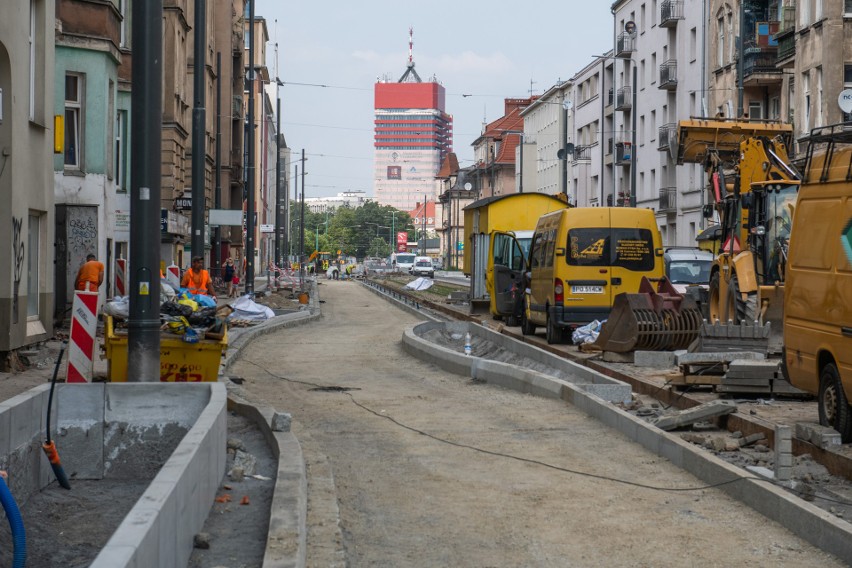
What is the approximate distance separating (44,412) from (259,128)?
109 m

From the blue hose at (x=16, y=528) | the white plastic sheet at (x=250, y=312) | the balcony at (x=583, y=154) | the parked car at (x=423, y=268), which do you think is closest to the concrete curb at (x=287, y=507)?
the blue hose at (x=16, y=528)

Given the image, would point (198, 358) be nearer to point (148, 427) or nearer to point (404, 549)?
point (148, 427)

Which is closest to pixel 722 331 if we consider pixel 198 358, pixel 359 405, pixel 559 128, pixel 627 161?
pixel 359 405

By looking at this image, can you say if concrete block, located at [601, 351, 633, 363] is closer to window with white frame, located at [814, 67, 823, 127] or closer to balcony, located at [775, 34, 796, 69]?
window with white frame, located at [814, 67, 823, 127]

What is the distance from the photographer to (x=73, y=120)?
27172 mm

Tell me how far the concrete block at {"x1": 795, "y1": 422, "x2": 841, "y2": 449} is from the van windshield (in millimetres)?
12783

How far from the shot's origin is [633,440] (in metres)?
12.1

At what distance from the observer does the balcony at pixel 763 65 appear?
164ft

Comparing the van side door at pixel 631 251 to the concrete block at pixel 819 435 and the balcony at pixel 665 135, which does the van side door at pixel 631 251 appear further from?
the balcony at pixel 665 135

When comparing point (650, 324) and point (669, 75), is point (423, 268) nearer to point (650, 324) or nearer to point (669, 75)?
point (669, 75)

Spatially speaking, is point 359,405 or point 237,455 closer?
point 237,455

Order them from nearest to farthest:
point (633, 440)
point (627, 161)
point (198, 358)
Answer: point (633, 440) < point (198, 358) < point (627, 161)

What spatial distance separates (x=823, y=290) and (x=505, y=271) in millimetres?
21215

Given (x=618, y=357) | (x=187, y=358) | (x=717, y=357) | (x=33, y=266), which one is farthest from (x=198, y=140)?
(x=717, y=357)
